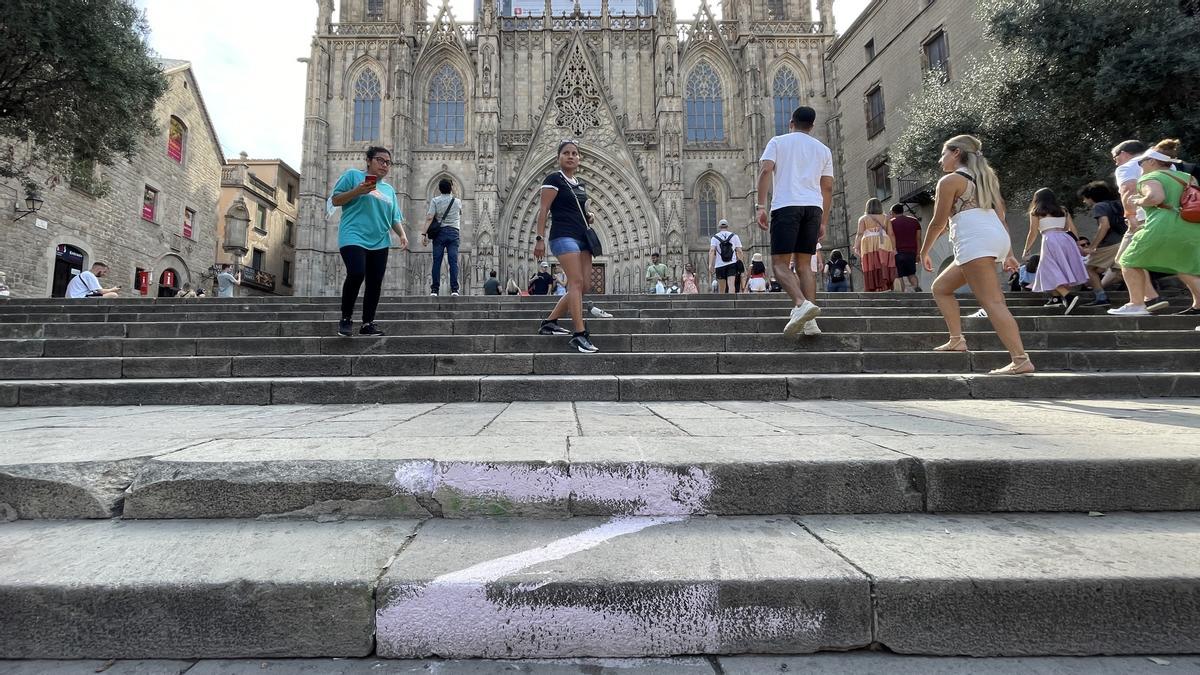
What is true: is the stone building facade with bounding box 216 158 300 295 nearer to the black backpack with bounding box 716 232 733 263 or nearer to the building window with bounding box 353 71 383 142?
the building window with bounding box 353 71 383 142

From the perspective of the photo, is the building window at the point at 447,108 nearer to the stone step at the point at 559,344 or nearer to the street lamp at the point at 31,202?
the street lamp at the point at 31,202

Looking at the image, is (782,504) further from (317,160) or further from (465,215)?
(317,160)

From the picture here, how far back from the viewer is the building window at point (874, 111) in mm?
21078

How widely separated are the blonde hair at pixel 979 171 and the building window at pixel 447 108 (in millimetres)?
25655

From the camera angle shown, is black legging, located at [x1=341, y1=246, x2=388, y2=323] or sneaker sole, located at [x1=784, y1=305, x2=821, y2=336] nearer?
sneaker sole, located at [x1=784, y1=305, x2=821, y2=336]

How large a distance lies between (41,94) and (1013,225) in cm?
2353

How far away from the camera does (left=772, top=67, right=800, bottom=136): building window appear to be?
26641mm

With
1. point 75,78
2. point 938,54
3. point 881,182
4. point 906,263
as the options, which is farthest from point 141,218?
point 938,54

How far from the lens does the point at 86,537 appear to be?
5.61 ft

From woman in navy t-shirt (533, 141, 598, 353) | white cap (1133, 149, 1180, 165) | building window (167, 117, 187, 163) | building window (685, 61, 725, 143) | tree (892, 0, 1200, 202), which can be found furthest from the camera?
building window (685, 61, 725, 143)

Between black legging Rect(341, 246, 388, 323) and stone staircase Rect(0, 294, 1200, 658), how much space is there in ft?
7.28

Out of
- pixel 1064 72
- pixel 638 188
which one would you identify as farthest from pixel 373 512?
pixel 638 188

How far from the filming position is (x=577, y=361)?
4766 mm

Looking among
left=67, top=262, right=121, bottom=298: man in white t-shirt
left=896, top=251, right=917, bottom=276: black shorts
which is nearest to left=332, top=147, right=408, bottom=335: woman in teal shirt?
left=67, top=262, right=121, bottom=298: man in white t-shirt
